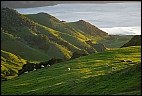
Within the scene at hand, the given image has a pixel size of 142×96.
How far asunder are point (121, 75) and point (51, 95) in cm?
1297

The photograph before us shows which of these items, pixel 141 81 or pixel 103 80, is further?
pixel 103 80

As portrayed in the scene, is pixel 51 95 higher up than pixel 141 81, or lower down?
lower down

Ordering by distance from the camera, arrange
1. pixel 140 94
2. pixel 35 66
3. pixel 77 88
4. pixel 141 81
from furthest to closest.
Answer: pixel 35 66 → pixel 77 88 → pixel 141 81 → pixel 140 94

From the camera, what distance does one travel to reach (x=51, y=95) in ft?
203

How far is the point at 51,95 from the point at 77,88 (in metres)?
4.89

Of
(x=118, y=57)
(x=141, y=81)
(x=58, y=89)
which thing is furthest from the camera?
(x=118, y=57)

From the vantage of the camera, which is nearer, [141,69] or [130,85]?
[130,85]

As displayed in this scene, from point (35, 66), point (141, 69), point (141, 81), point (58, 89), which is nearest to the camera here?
point (141, 81)

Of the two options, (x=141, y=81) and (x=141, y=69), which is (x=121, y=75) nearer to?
(x=141, y=69)

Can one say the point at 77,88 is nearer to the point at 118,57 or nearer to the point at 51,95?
the point at 51,95

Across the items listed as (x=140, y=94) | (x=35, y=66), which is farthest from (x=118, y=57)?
(x=140, y=94)

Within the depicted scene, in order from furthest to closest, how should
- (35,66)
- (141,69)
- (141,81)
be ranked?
(35,66) → (141,69) → (141,81)

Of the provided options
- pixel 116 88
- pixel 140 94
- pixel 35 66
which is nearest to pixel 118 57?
pixel 35 66

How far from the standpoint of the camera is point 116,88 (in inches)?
2071
